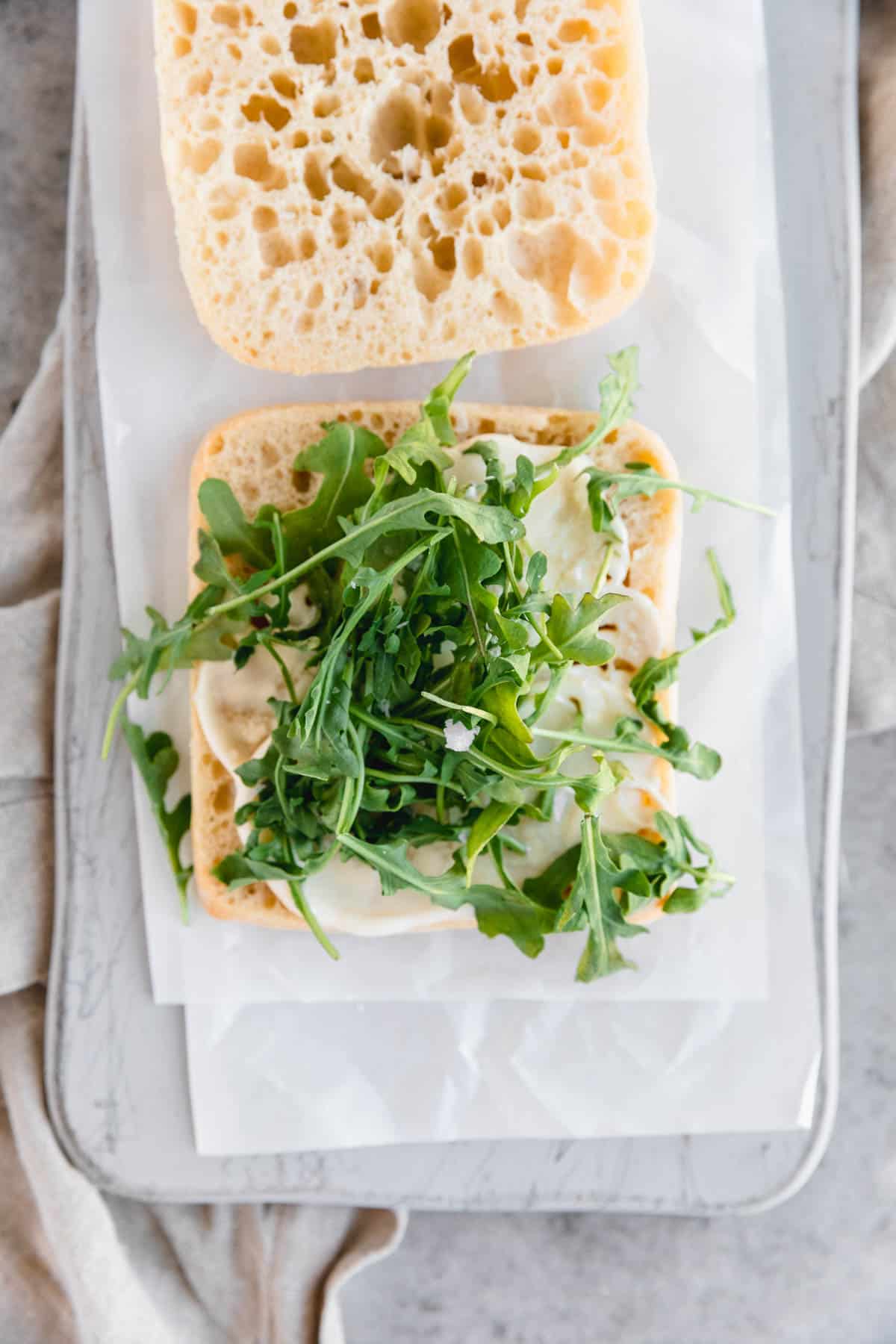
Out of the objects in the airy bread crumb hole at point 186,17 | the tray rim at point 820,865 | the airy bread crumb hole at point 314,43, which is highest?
the airy bread crumb hole at point 186,17

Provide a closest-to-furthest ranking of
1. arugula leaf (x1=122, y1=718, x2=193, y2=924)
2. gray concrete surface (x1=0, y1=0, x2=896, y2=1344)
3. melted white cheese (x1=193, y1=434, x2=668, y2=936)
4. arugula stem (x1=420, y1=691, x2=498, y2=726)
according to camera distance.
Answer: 1. arugula stem (x1=420, y1=691, x2=498, y2=726)
2. melted white cheese (x1=193, y1=434, x2=668, y2=936)
3. arugula leaf (x1=122, y1=718, x2=193, y2=924)
4. gray concrete surface (x1=0, y1=0, x2=896, y2=1344)

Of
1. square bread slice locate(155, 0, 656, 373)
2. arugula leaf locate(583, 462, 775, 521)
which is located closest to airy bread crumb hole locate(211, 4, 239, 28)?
square bread slice locate(155, 0, 656, 373)

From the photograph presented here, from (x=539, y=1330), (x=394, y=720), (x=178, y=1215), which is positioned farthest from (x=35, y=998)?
(x=539, y=1330)

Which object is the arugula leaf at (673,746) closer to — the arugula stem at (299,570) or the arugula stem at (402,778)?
the arugula stem at (402,778)

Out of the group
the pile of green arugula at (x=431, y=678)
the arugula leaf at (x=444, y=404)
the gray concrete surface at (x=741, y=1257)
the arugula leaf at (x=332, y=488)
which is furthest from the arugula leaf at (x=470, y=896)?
the gray concrete surface at (x=741, y=1257)

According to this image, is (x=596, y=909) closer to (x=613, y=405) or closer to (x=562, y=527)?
(x=562, y=527)

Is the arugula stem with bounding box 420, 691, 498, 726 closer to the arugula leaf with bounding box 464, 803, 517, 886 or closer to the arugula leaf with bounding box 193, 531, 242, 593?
the arugula leaf with bounding box 464, 803, 517, 886
